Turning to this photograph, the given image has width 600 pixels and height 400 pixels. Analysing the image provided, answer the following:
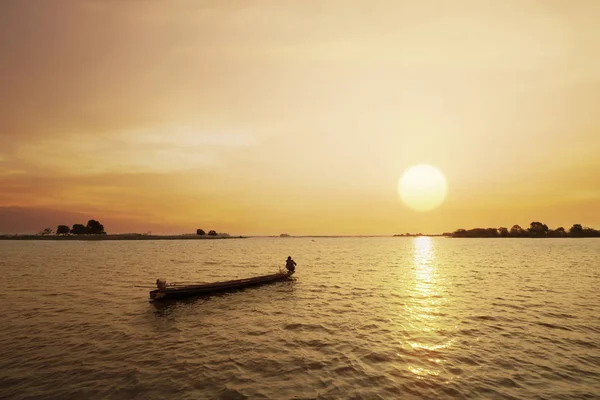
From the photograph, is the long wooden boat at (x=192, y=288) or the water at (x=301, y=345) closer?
the water at (x=301, y=345)

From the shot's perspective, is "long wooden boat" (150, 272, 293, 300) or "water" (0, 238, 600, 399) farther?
"long wooden boat" (150, 272, 293, 300)

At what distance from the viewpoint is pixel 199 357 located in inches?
624

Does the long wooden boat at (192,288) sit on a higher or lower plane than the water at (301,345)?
higher

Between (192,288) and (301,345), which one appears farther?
(192,288)

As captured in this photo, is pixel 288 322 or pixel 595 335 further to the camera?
pixel 288 322

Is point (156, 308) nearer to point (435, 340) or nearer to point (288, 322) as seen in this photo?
point (288, 322)

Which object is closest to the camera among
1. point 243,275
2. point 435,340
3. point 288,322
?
point 435,340

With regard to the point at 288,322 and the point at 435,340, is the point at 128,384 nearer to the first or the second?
the point at 288,322

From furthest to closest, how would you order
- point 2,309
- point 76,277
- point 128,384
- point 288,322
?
point 76,277 → point 2,309 → point 288,322 → point 128,384

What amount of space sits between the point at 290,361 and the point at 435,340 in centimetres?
920

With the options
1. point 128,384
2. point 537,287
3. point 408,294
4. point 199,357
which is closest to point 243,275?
point 408,294

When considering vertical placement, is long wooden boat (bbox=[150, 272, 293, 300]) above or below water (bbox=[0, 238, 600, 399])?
above

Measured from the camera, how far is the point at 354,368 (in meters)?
14.5

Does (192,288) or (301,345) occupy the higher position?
(192,288)
